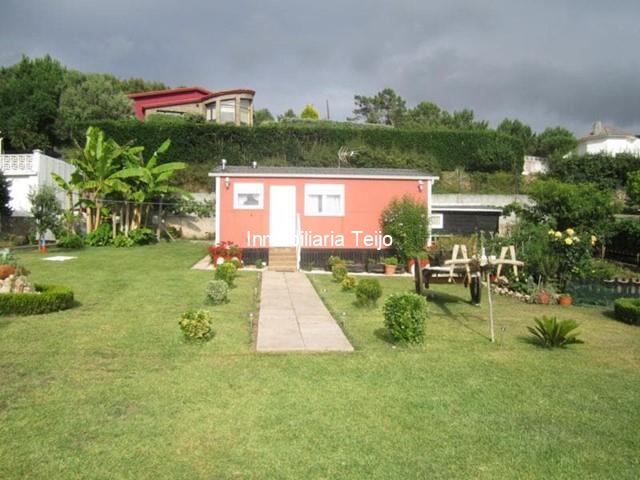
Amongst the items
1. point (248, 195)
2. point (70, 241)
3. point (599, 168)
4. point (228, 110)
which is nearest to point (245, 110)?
point (228, 110)

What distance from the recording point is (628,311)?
35.9 ft

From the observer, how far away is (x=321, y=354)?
7379mm

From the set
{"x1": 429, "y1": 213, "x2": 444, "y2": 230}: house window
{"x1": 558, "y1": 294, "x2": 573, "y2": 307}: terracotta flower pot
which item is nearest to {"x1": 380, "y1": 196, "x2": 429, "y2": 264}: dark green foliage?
{"x1": 429, "y1": 213, "x2": 444, "y2": 230}: house window

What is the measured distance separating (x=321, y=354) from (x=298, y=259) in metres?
10.9

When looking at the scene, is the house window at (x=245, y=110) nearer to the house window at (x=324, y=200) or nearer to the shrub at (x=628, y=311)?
the house window at (x=324, y=200)

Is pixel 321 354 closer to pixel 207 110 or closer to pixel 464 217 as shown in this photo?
pixel 464 217

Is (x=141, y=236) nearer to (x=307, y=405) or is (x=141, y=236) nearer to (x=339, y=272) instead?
(x=339, y=272)

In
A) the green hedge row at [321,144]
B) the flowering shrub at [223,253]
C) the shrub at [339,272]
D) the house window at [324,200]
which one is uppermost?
the green hedge row at [321,144]

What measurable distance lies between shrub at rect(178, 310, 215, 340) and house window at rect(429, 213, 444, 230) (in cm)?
1292

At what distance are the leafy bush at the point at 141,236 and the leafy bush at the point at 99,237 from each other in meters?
0.96

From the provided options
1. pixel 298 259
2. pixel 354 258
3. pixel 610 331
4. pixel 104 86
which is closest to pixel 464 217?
pixel 354 258

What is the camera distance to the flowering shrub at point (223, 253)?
56.2 ft

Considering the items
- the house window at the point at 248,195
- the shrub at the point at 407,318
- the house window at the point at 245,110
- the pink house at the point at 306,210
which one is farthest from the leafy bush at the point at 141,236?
the shrub at the point at 407,318

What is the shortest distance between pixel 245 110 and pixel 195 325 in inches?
1232
